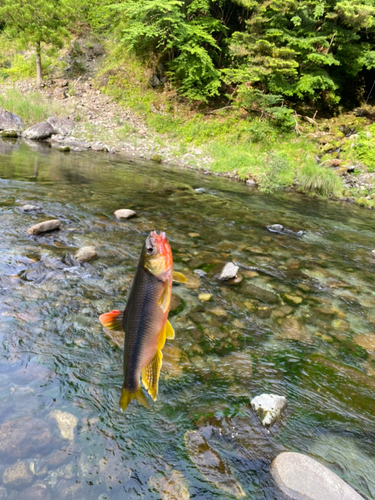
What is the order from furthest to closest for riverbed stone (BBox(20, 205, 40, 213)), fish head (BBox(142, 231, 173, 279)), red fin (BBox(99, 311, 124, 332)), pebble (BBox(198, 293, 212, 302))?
riverbed stone (BBox(20, 205, 40, 213)), pebble (BBox(198, 293, 212, 302)), red fin (BBox(99, 311, 124, 332)), fish head (BBox(142, 231, 173, 279))

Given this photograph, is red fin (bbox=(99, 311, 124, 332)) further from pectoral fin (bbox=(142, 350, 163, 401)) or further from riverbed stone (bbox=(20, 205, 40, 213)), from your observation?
riverbed stone (bbox=(20, 205, 40, 213))

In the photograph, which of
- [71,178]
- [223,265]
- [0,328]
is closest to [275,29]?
[71,178]

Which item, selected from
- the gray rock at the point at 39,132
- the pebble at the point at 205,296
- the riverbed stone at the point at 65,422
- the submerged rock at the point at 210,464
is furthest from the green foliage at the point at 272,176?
the gray rock at the point at 39,132

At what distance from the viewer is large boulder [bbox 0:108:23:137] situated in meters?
19.0

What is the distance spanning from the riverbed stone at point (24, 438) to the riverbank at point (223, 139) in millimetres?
11682

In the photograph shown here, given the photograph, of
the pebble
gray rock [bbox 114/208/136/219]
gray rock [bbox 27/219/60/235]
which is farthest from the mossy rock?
the pebble

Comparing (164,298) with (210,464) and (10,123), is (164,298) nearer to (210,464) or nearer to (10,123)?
(210,464)

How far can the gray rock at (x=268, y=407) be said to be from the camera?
8.87ft

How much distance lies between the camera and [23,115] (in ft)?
64.5

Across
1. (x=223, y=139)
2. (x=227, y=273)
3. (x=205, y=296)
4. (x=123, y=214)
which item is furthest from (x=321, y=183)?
(x=205, y=296)

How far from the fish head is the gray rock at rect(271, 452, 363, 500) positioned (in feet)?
5.87

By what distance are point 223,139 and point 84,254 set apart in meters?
15.7

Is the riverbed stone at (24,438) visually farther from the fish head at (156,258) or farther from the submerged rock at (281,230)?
the submerged rock at (281,230)

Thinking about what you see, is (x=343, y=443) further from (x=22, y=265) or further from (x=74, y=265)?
(x=22, y=265)
